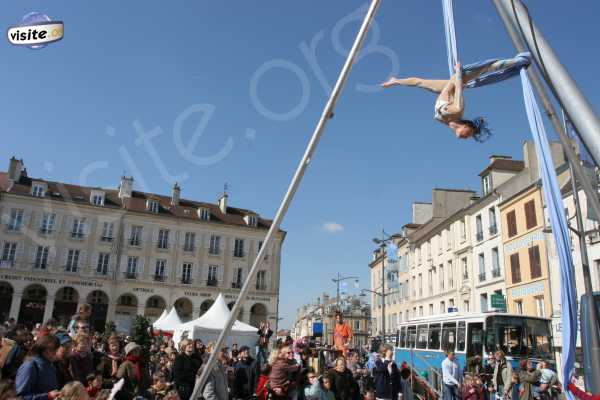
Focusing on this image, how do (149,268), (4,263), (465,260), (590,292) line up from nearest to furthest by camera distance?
(590,292)
(465,260)
(4,263)
(149,268)

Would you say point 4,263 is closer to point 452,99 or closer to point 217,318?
point 217,318

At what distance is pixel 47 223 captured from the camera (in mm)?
44281

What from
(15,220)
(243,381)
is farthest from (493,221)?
(15,220)

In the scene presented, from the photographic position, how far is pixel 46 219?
44.3 metres

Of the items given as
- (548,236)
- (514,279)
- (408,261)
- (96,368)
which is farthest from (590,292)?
(408,261)

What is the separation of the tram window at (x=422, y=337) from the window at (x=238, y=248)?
32.3m

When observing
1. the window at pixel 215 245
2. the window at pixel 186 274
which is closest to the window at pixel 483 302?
the window at pixel 215 245

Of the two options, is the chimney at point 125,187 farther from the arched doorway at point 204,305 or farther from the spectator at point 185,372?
the spectator at point 185,372

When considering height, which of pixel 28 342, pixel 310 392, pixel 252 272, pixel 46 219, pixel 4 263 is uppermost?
pixel 46 219

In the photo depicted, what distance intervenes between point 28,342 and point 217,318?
1525cm

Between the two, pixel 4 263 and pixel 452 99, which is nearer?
pixel 452 99

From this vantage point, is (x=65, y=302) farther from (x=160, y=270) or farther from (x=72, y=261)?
(x=160, y=270)

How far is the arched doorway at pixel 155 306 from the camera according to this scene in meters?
46.4

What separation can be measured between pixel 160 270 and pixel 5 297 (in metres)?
13.4
